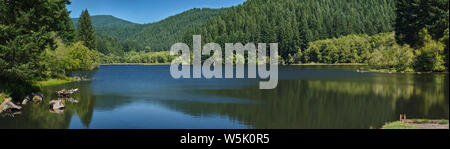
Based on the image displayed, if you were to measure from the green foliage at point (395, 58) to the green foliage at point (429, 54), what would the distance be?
243 centimetres

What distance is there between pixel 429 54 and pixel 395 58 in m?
12.6

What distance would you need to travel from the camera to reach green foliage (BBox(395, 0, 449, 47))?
8144 cm

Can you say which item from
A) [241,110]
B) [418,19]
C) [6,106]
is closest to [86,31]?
[6,106]

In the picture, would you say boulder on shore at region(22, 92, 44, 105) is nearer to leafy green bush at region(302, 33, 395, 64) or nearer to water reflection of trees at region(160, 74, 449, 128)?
water reflection of trees at region(160, 74, 449, 128)

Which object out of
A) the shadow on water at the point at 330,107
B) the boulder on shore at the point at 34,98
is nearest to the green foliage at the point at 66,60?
the boulder on shore at the point at 34,98

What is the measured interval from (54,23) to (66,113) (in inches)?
483

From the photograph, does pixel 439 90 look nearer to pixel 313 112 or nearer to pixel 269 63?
pixel 313 112

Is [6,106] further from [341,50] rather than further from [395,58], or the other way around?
[341,50]

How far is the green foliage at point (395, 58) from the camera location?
88.3 metres

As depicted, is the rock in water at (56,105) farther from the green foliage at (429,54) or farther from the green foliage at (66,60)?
the green foliage at (429,54)

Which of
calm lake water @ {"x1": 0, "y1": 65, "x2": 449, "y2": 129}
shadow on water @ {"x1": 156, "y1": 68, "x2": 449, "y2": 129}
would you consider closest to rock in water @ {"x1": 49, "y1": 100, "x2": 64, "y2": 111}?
calm lake water @ {"x1": 0, "y1": 65, "x2": 449, "y2": 129}

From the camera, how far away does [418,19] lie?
8962 centimetres

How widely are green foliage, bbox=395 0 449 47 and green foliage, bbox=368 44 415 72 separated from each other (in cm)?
365
